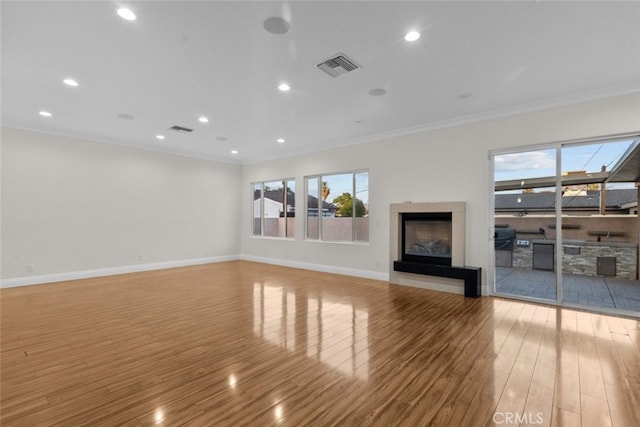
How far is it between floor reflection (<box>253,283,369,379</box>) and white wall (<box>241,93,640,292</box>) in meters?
2.17

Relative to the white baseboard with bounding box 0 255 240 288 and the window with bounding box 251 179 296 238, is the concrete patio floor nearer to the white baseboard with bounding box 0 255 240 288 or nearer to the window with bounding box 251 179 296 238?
the window with bounding box 251 179 296 238

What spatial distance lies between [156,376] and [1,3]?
130 inches

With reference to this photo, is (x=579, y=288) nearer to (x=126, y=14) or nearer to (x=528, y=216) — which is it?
(x=528, y=216)

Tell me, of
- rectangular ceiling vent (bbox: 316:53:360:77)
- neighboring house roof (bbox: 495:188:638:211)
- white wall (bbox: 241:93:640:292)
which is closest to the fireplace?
white wall (bbox: 241:93:640:292)

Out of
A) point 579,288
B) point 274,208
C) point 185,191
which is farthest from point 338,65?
point 185,191

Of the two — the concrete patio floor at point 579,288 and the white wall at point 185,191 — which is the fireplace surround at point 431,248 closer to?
the white wall at point 185,191

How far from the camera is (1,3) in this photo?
2463 mm

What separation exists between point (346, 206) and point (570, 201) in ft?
13.3

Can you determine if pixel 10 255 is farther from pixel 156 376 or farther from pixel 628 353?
pixel 628 353

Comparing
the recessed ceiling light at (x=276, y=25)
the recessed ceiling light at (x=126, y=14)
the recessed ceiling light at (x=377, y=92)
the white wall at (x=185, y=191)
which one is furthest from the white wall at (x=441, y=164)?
the recessed ceiling light at (x=126, y=14)

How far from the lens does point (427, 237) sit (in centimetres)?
575

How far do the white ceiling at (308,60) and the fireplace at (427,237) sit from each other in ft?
5.82

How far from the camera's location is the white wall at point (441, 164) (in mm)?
4285

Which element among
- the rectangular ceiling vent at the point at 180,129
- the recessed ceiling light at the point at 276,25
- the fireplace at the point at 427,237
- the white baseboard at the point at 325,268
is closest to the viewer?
the recessed ceiling light at the point at 276,25
